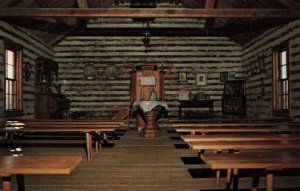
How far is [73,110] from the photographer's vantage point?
1456cm

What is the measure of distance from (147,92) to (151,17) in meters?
3.63

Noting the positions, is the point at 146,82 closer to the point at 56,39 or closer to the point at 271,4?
the point at 56,39

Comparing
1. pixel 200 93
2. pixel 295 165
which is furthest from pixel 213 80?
pixel 295 165

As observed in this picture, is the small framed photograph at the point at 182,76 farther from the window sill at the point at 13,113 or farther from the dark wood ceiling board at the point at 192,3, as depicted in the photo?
the window sill at the point at 13,113

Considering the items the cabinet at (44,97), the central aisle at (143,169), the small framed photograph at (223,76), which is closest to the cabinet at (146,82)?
the cabinet at (44,97)

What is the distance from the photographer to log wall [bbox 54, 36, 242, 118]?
48.0 feet

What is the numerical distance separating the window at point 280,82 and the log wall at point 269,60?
0.24m

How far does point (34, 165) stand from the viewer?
2.51 meters

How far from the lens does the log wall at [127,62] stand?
1463cm

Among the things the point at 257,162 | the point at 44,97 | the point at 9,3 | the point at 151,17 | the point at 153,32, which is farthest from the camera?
the point at 153,32

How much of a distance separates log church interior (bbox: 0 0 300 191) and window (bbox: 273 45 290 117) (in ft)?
0.10

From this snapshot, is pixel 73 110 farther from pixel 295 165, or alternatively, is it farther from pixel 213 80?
pixel 295 165

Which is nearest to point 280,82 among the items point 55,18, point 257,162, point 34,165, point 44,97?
point 55,18

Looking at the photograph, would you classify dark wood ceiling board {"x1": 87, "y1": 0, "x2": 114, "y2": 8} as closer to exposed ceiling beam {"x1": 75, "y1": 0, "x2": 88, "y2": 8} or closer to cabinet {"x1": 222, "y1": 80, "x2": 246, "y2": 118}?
exposed ceiling beam {"x1": 75, "y1": 0, "x2": 88, "y2": 8}
